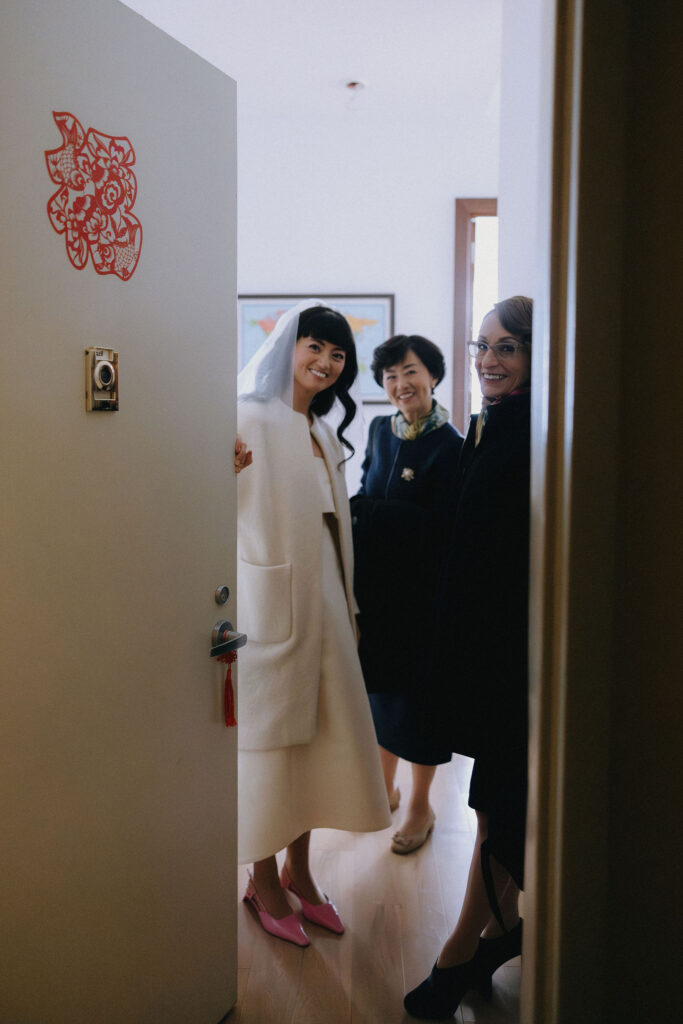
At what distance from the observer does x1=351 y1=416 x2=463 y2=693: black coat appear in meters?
2.22

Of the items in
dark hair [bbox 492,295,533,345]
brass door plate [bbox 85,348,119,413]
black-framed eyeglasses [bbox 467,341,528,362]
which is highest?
dark hair [bbox 492,295,533,345]

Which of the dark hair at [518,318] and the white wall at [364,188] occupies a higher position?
the white wall at [364,188]

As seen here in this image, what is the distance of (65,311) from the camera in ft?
3.55

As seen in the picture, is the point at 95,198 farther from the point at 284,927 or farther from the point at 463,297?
the point at 463,297

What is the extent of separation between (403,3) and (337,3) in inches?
9.3

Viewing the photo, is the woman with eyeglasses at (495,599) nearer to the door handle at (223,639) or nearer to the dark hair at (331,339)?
the door handle at (223,639)

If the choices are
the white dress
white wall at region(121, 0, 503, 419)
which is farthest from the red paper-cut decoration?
white wall at region(121, 0, 503, 419)

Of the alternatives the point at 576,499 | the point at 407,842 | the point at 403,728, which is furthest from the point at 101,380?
the point at 407,842

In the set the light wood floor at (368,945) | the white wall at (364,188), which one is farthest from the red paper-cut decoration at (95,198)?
the white wall at (364,188)

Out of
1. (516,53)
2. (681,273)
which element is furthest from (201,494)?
(516,53)

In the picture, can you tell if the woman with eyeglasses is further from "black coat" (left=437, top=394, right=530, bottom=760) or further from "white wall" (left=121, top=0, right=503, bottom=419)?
"white wall" (left=121, top=0, right=503, bottom=419)

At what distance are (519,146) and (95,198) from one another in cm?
133

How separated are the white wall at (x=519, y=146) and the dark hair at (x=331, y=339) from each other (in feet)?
1.54

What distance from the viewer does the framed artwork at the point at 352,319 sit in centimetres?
389
